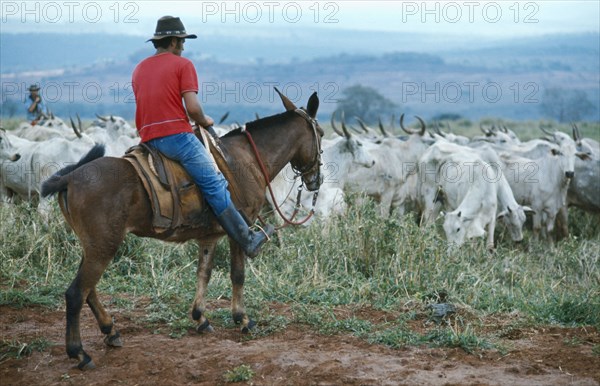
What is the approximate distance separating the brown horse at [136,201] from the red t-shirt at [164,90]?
0.42 metres

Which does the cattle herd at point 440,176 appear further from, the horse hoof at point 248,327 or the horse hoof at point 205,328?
the horse hoof at point 205,328

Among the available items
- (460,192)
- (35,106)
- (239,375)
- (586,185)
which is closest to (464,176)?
(460,192)

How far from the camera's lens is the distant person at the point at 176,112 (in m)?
6.68

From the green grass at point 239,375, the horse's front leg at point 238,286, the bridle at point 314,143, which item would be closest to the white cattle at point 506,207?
the bridle at point 314,143

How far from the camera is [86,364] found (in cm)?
631

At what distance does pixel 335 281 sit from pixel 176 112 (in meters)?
2.95

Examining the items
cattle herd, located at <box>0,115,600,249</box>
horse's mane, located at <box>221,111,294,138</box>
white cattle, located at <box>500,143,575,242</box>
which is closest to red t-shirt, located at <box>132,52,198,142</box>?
horse's mane, located at <box>221,111,294,138</box>

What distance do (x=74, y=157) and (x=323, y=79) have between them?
349ft

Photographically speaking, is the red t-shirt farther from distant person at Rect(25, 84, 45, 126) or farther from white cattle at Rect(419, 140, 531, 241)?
distant person at Rect(25, 84, 45, 126)

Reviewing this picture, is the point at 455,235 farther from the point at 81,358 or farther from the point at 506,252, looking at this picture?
the point at 81,358

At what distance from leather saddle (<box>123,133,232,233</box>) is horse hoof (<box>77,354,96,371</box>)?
1.12m

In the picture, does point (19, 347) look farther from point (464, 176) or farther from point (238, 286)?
point (464, 176)

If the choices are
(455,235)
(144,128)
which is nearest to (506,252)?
(455,235)

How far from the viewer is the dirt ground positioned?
609 cm
